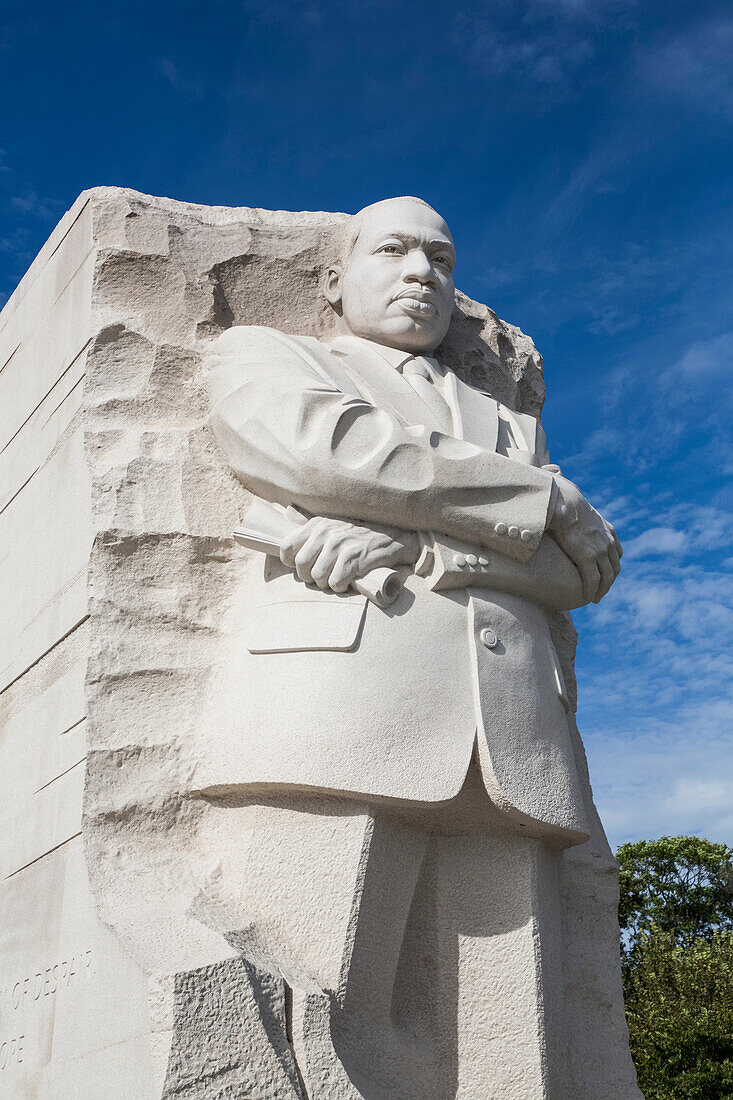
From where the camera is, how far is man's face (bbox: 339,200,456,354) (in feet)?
13.7

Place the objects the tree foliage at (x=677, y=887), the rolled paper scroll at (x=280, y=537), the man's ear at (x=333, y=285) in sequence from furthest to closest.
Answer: the tree foliage at (x=677, y=887) < the man's ear at (x=333, y=285) < the rolled paper scroll at (x=280, y=537)

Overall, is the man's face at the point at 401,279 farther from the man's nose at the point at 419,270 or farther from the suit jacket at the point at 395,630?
the suit jacket at the point at 395,630

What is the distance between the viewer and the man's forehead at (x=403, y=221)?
420 cm

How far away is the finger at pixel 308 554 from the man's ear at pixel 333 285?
140cm

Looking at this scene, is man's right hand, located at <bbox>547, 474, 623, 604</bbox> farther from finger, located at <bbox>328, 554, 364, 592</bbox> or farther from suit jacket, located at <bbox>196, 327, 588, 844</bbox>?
finger, located at <bbox>328, 554, 364, 592</bbox>

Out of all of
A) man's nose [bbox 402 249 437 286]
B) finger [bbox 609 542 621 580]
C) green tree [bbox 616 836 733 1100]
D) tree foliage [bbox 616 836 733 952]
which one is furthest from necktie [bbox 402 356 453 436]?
tree foliage [bbox 616 836 733 952]

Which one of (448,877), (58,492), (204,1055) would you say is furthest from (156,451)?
(204,1055)

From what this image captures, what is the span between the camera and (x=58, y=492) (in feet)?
13.7

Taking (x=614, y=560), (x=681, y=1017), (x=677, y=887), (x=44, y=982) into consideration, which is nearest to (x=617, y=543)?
(x=614, y=560)

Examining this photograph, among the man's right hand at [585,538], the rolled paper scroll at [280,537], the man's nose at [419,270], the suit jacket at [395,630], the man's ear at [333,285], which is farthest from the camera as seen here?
the man's ear at [333,285]

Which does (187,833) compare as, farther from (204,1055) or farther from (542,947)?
(542,947)

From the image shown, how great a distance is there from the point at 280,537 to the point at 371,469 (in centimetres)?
35

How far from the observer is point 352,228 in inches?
172

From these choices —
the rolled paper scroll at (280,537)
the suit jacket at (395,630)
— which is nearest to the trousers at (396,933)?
the suit jacket at (395,630)
